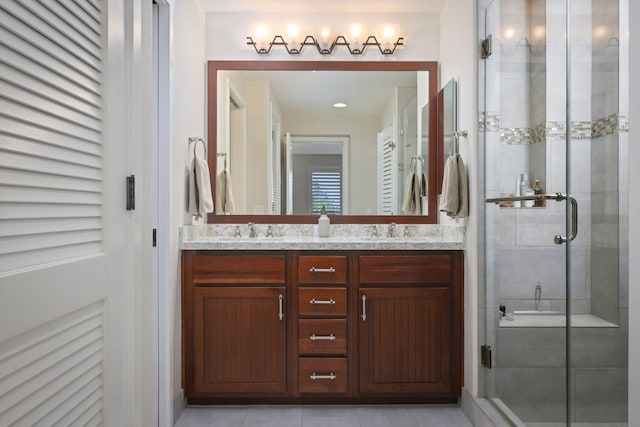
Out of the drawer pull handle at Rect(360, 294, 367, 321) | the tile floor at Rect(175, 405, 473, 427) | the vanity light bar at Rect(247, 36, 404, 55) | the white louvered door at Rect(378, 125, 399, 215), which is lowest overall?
the tile floor at Rect(175, 405, 473, 427)

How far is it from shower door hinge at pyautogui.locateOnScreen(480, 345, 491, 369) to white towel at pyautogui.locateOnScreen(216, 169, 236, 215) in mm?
1750

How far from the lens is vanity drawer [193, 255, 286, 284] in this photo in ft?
7.79

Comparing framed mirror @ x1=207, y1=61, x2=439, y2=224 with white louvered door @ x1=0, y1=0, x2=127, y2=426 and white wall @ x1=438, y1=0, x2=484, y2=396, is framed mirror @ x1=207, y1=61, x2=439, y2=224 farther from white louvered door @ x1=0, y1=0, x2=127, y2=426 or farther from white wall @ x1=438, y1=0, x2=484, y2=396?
white louvered door @ x1=0, y1=0, x2=127, y2=426

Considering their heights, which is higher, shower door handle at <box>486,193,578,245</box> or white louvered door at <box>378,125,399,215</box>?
white louvered door at <box>378,125,399,215</box>

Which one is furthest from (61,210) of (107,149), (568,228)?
(568,228)

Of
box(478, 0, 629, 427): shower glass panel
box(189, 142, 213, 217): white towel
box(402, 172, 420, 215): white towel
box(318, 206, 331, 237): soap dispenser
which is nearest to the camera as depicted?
box(478, 0, 629, 427): shower glass panel

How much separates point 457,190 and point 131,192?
172 centimetres

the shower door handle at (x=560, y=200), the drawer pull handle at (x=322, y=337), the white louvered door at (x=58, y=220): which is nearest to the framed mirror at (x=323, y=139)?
the drawer pull handle at (x=322, y=337)

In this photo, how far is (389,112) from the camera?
9.64 feet

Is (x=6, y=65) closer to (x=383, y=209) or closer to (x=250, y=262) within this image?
(x=250, y=262)

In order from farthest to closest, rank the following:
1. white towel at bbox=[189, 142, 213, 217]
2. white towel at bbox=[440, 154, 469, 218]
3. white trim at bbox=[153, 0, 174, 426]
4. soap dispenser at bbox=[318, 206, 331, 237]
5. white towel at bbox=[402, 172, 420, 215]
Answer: white towel at bbox=[402, 172, 420, 215], soap dispenser at bbox=[318, 206, 331, 237], white towel at bbox=[189, 142, 213, 217], white towel at bbox=[440, 154, 469, 218], white trim at bbox=[153, 0, 174, 426]

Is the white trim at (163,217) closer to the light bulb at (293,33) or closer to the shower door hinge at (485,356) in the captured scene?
the light bulb at (293,33)

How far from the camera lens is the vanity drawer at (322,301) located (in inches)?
93.7

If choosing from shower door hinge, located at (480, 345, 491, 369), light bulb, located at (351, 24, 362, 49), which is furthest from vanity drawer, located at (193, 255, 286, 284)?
light bulb, located at (351, 24, 362, 49)
